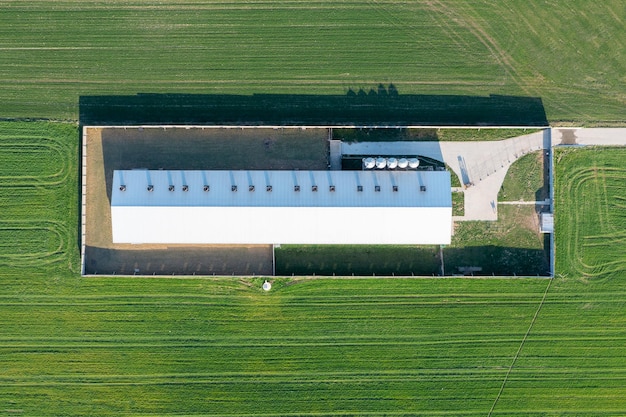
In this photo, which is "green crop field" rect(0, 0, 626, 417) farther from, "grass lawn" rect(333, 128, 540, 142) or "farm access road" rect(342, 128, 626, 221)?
"grass lawn" rect(333, 128, 540, 142)

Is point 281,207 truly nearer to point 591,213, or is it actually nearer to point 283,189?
point 283,189

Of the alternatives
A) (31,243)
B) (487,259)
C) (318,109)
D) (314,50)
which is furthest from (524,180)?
(31,243)

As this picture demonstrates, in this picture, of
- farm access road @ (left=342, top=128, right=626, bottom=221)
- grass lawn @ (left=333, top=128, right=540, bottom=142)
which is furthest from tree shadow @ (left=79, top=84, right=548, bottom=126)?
farm access road @ (left=342, top=128, right=626, bottom=221)

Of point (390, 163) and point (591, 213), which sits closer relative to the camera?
point (390, 163)

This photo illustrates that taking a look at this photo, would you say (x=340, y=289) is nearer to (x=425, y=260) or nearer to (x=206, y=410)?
(x=425, y=260)

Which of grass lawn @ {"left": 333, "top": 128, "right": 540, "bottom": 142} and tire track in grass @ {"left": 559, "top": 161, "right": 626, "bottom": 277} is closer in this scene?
grass lawn @ {"left": 333, "top": 128, "right": 540, "bottom": 142}

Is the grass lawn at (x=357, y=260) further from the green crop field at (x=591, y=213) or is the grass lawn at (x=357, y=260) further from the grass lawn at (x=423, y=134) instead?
the green crop field at (x=591, y=213)
